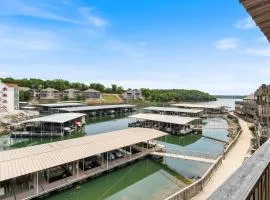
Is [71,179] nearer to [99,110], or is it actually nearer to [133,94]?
[99,110]

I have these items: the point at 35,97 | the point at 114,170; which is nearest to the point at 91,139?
the point at 114,170

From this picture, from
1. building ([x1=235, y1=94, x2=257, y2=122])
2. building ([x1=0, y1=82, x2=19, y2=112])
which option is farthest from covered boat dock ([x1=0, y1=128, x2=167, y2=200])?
building ([x1=0, y1=82, x2=19, y2=112])

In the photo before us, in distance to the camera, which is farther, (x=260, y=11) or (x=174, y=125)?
(x=174, y=125)

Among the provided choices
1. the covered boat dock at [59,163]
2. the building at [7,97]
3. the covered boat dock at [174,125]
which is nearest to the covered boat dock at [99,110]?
the building at [7,97]

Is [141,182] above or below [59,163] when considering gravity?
below

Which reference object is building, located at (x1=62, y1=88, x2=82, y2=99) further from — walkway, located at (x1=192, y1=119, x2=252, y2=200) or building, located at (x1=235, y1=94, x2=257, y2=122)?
walkway, located at (x1=192, y1=119, x2=252, y2=200)

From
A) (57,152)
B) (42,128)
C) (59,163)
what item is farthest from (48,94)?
(59,163)

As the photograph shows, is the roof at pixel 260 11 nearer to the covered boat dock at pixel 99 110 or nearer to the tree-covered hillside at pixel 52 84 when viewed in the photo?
the covered boat dock at pixel 99 110
